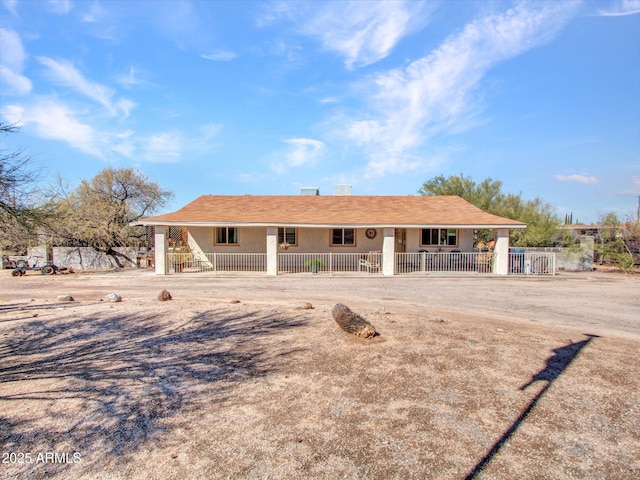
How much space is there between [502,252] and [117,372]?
52.7 feet

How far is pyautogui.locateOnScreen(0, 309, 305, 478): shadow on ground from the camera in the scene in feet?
11.3

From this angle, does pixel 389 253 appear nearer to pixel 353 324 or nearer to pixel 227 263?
pixel 227 263

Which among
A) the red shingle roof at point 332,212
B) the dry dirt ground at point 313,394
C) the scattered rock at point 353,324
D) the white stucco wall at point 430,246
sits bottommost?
the dry dirt ground at point 313,394

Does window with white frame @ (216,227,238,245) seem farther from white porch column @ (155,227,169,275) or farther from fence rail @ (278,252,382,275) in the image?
white porch column @ (155,227,169,275)

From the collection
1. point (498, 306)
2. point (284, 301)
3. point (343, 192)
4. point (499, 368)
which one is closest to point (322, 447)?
point (499, 368)

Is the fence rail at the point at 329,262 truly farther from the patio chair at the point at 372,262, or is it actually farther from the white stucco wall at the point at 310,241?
the white stucco wall at the point at 310,241

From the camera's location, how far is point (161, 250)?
16000 millimetres

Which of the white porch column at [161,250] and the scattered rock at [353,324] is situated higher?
the white porch column at [161,250]

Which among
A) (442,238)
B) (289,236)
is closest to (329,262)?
(289,236)

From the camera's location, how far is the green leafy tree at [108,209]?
1944 cm

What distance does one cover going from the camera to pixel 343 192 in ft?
80.2

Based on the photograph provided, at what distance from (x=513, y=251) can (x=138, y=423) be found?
747 inches

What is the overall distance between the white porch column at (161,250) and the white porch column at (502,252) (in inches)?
597

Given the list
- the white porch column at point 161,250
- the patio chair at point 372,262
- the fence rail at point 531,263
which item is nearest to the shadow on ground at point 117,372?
the white porch column at point 161,250
